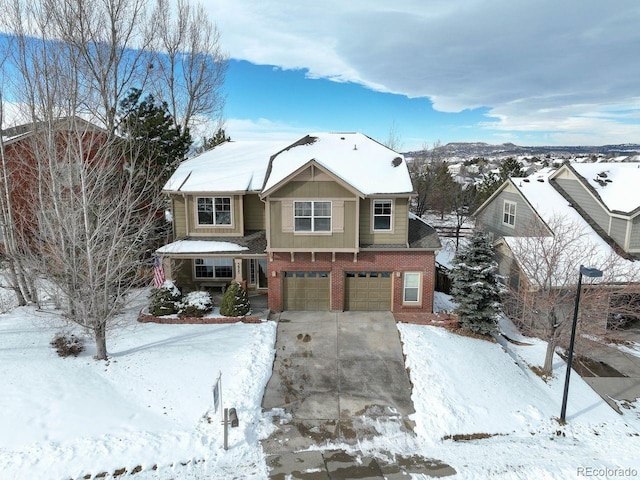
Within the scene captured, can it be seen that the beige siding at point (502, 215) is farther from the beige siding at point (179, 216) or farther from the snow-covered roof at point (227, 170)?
the beige siding at point (179, 216)

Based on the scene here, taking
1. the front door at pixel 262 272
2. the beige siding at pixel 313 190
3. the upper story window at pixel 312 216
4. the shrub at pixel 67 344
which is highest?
the beige siding at pixel 313 190

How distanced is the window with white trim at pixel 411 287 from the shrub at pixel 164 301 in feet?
32.1

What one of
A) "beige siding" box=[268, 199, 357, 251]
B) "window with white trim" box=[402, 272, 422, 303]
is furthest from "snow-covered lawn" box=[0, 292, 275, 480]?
"window with white trim" box=[402, 272, 422, 303]

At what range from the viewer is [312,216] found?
55.3 ft

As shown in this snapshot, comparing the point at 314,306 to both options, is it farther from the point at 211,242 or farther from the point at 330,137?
the point at 330,137

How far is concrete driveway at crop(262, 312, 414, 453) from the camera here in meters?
11.0

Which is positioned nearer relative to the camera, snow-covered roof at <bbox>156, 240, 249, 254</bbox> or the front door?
snow-covered roof at <bbox>156, 240, 249, 254</bbox>

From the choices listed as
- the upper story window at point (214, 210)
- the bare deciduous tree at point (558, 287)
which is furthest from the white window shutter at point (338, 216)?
the bare deciduous tree at point (558, 287)

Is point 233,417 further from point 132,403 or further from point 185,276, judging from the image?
point 185,276

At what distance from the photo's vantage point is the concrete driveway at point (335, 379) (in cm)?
1102

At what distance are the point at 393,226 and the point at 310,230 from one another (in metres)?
3.59

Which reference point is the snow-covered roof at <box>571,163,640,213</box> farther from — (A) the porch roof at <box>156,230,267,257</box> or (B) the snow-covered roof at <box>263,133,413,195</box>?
(A) the porch roof at <box>156,230,267,257</box>

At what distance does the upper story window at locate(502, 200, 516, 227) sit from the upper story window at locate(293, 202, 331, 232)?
42.8ft

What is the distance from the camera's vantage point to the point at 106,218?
12.6 meters
